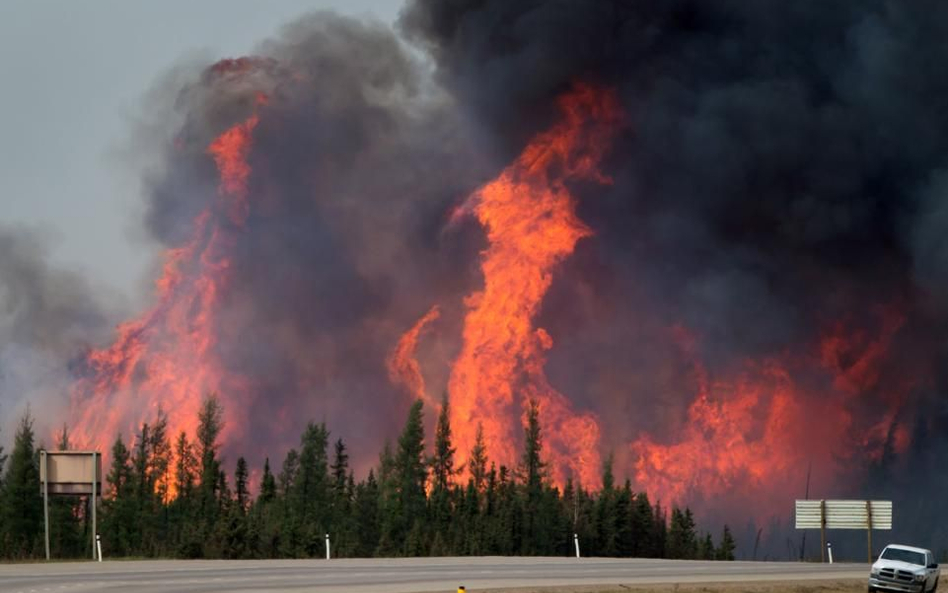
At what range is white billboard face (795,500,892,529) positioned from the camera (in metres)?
77.1

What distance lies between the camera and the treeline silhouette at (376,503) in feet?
382

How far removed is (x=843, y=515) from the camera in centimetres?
7794

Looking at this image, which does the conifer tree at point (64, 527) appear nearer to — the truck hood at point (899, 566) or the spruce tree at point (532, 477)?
the spruce tree at point (532, 477)

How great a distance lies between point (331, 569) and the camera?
5381 cm

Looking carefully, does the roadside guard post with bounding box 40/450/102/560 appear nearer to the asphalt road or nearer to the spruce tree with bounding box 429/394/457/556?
the asphalt road

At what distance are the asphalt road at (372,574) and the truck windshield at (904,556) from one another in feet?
15.0

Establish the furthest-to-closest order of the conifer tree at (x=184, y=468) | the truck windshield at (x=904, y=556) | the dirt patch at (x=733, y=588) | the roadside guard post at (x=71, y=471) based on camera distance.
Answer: the conifer tree at (x=184, y=468)
the roadside guard post at (x=71, y=471)
the truck windshield at (x=904, y=556)
the dirt patch at (x=733, y=588)

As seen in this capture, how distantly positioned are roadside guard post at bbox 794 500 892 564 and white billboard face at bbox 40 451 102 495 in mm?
42993

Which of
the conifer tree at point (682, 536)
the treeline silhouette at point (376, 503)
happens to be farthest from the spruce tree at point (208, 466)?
the conifer tree at point (682, 536)

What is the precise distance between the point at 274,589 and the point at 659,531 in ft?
351

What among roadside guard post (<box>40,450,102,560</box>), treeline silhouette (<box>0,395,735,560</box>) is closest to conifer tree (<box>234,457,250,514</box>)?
treeline silhouette (<box>0,395,735,560</box>)

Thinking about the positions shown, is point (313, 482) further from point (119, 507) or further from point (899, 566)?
point (899, 566)

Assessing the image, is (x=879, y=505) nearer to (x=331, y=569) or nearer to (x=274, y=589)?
(x=331, y=569)

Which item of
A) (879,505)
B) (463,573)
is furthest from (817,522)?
(463,573)
